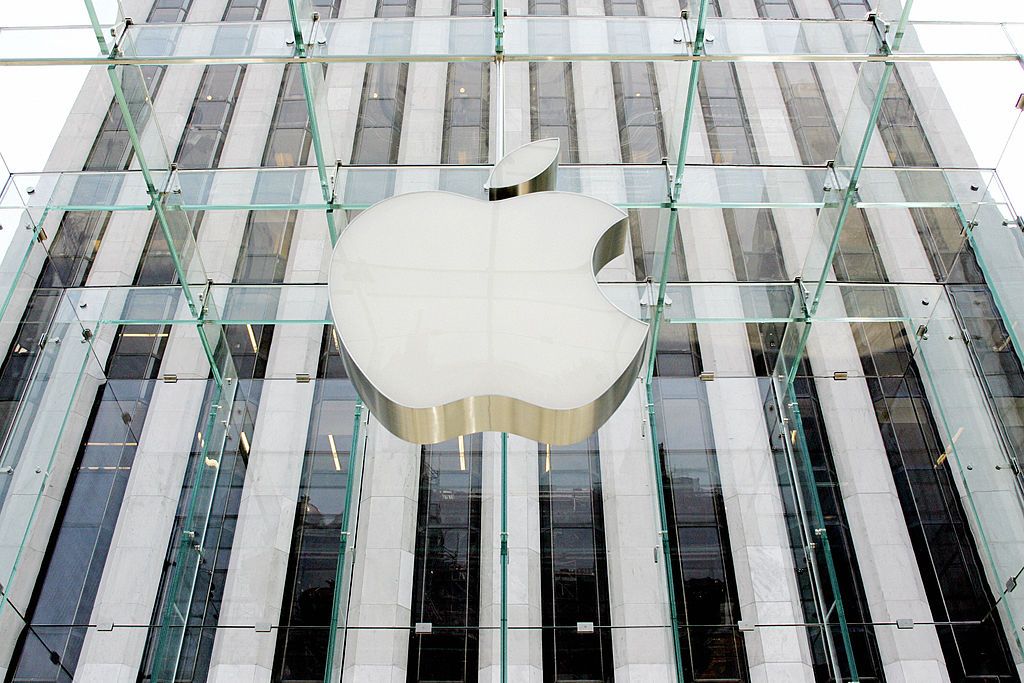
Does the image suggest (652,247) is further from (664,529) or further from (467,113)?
(664,529)

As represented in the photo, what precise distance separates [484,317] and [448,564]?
4541 mm

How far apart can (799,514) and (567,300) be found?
5.14 metres

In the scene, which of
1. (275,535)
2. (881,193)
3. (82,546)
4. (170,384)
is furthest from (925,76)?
(82,546)

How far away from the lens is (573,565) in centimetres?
937

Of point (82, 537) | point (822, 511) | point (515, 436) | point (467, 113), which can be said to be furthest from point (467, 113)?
point (82, 537)

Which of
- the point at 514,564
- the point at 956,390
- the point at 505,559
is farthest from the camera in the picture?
the point at 956,390

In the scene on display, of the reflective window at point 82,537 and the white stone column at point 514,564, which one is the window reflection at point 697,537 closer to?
the white stone column at point 514,564

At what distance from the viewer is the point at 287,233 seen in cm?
1058

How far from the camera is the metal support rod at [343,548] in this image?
8.66 m

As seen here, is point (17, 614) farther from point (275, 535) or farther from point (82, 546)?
point (275, 535)

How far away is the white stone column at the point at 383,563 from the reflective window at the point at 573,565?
1.21 metres

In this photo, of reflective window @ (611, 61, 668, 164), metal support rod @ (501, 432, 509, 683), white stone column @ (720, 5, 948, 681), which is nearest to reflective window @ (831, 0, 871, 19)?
white stone column @ (720, 5, 948, 681)

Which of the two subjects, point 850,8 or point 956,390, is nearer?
point 956,390

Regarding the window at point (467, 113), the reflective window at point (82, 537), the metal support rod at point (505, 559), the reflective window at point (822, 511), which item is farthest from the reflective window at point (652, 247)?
the reflective window at point (82, 537)
